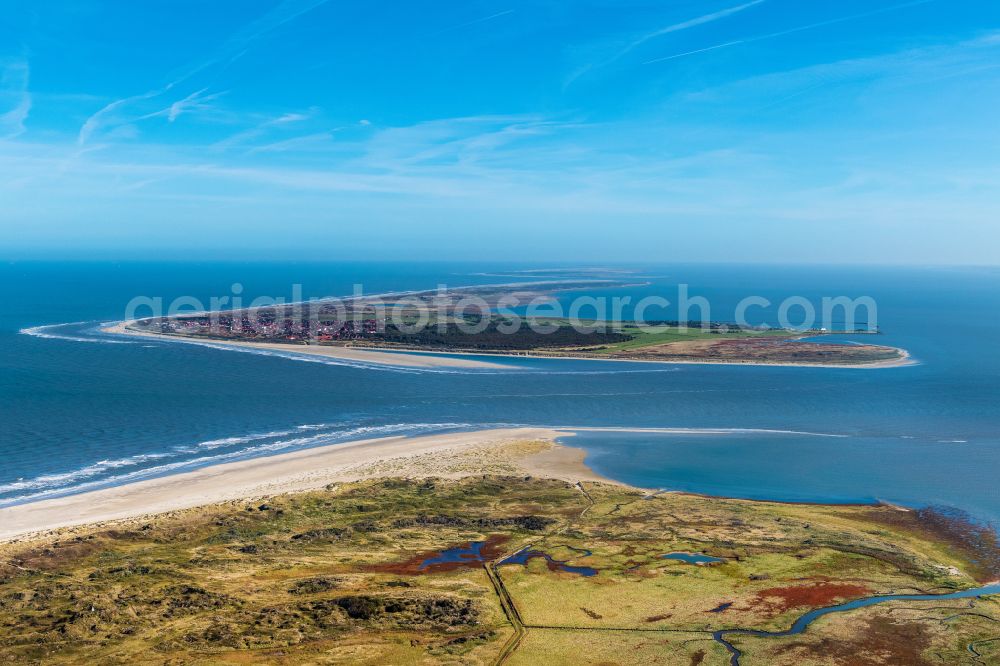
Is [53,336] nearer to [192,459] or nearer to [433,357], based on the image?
[433,357]

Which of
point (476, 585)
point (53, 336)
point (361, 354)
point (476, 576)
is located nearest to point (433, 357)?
point (361, 354)

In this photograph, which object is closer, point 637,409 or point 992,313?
point 637,409

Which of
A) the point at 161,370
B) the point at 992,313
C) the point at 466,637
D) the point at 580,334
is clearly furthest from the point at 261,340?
the point at 992,313

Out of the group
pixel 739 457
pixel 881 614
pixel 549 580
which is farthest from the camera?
pixel 739 457

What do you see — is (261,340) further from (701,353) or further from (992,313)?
(992,313)

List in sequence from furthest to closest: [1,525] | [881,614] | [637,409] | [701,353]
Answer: [701,353]
[637,409]
[1,525]
[881,614]

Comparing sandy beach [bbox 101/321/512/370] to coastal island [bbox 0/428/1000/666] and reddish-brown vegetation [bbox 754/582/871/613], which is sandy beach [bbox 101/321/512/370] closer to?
coastal island [bbox 0/428/1000/666]

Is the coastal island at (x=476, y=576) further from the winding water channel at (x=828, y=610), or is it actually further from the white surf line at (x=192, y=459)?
the white surf line at (x=192, y=459)

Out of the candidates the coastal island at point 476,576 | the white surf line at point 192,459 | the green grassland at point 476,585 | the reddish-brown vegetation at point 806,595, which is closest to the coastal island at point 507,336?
the white surf line at point 192,459
